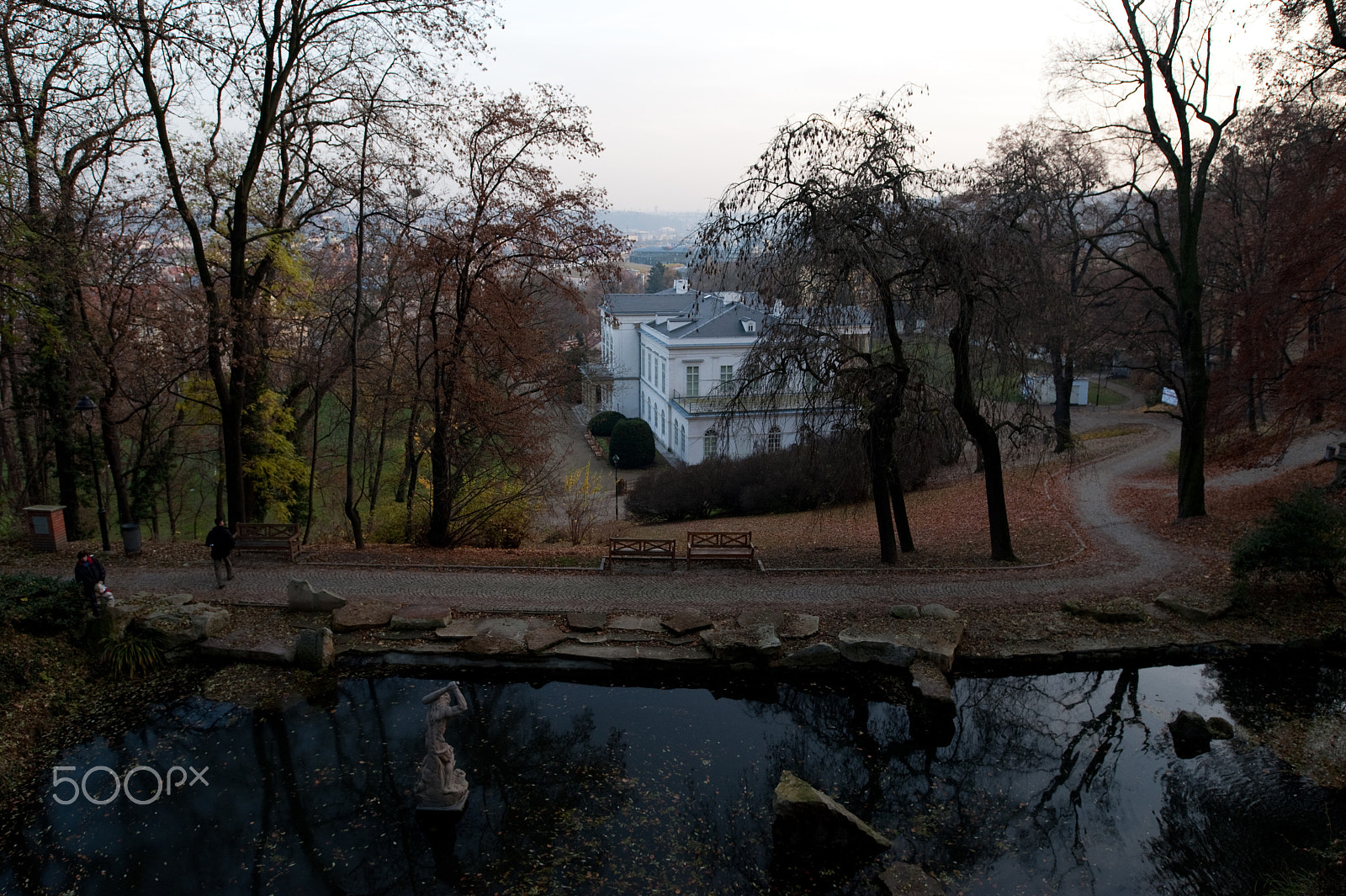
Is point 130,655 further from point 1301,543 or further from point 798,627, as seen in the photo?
point 1301,543

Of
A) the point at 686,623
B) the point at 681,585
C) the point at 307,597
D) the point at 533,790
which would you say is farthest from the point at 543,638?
the point at 307,597

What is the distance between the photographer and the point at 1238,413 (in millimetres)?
18312

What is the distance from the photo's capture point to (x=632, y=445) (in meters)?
38.8

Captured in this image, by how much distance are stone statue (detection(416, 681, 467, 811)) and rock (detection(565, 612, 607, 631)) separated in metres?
3.56

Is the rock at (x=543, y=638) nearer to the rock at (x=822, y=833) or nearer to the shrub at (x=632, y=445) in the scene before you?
the rock at (x=822, y=833)

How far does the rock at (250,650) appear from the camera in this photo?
10.9 meters

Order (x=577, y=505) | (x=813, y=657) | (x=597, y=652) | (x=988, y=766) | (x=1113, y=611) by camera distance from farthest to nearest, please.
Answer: (x=577, y=505)
(x=1113, y=611)
(x=597, y=652)
(x=813, y=657)
(x=988, y=766)

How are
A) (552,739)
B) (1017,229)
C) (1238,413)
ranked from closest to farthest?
(552,739)
(1017,229)
(1238,413)

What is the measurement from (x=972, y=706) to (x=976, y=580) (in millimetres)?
3934

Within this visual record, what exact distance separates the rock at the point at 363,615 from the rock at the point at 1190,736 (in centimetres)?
1064

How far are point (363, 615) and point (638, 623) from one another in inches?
167

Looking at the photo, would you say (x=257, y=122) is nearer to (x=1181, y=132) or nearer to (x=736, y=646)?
(x=736, y=646)

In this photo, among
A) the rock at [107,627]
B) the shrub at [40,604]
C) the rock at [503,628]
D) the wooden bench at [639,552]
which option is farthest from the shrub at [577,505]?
the shrub at [40,604]

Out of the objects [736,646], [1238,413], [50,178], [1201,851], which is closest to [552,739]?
[736,646]
